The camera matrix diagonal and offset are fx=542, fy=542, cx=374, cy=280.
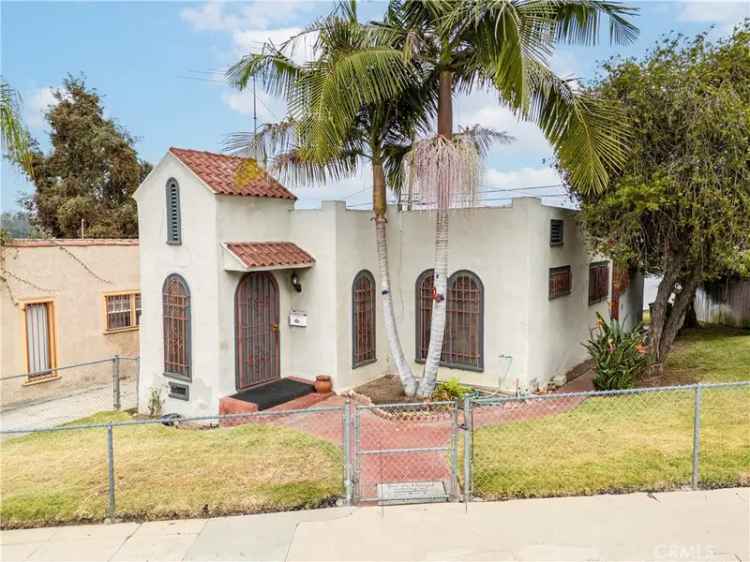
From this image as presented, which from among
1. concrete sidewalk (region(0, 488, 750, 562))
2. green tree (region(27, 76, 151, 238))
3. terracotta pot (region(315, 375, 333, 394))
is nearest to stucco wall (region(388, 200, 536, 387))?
terracotta pot (region(315, 375, 333, 394))

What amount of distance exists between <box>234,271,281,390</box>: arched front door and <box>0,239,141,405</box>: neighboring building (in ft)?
18.9

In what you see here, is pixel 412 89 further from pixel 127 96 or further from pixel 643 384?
pixel 127 96

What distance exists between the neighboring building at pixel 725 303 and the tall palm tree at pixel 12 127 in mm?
19955

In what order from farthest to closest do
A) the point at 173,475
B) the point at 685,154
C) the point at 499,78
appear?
the point at 685,154
the point at 499,78
the point at 173,475

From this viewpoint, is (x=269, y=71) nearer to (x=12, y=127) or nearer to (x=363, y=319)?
(x=12, y=127)

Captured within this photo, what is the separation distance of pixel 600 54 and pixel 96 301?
1365cm

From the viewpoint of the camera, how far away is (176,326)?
10977 millimetres

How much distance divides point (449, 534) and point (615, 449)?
3.31 metres

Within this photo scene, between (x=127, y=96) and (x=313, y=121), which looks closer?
(x=313, y=121)

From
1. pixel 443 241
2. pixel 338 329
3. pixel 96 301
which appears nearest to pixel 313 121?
pixel 443 241

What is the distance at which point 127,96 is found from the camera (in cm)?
1962

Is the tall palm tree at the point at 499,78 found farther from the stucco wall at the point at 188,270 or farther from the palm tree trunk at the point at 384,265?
the stucco wall at the point at 188,270

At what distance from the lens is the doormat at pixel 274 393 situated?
33.6 ft

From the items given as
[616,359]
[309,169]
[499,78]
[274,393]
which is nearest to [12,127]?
[309,169]
